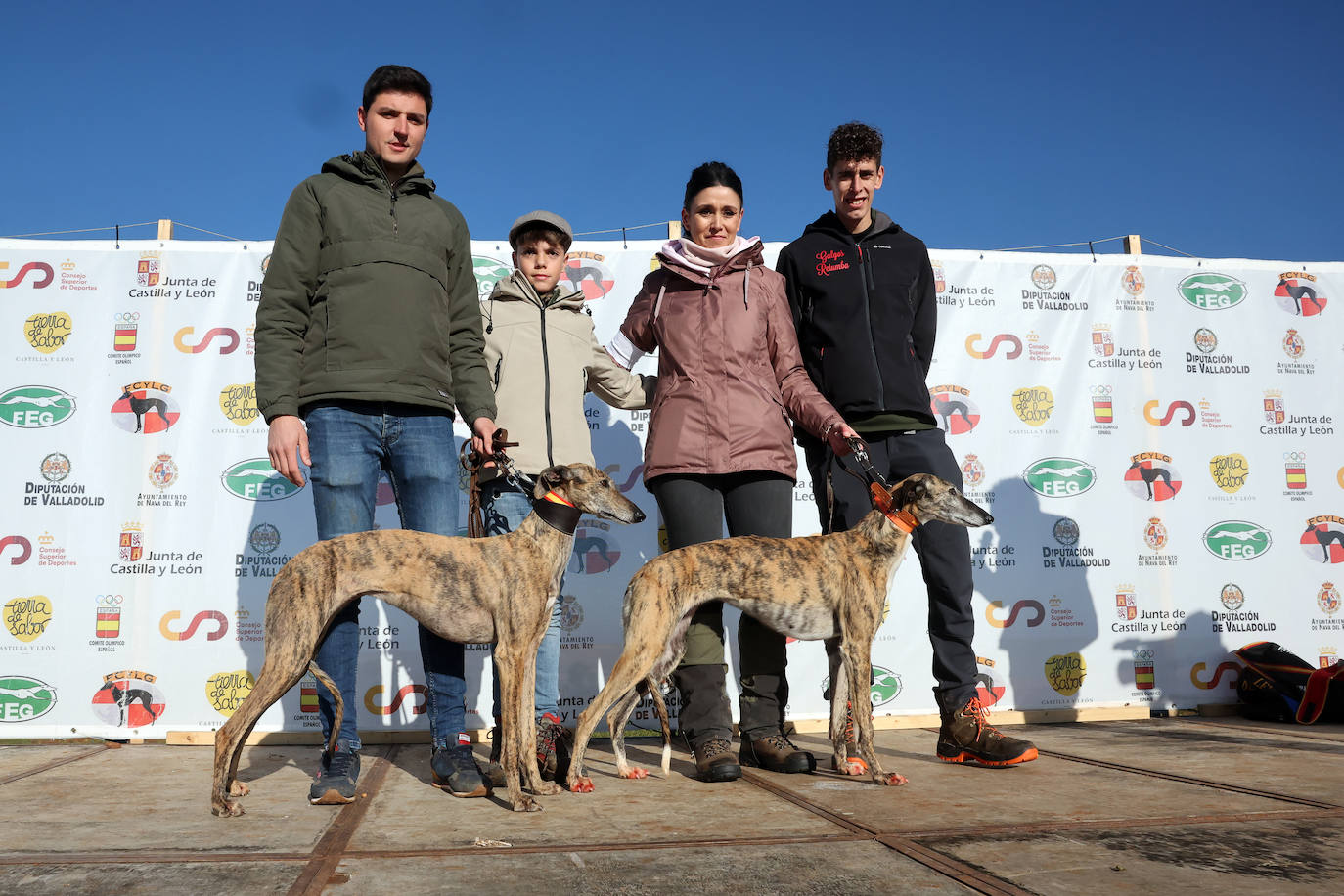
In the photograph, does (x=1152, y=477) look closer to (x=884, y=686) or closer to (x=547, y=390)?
(x=884, y=686)

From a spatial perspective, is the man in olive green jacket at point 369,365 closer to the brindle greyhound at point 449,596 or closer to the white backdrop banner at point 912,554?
the brindle greyhound at point 449,596

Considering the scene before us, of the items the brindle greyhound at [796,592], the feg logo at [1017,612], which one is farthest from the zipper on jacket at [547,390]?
the feg logo at [1017,612]

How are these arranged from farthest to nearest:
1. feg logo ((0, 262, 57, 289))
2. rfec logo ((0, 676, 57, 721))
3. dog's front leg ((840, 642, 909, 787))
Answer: feg logo ((0, 262, 57, 289)) < rfec logo ((0, 676, 57, 721)) < dog's front leg ((840, 642, 909, 787))

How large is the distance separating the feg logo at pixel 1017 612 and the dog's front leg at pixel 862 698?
8.02 ft

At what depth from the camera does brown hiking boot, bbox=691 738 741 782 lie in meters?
3.40

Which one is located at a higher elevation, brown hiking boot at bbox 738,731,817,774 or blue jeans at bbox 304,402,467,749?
blue jeans at bbox 304,402,467,749

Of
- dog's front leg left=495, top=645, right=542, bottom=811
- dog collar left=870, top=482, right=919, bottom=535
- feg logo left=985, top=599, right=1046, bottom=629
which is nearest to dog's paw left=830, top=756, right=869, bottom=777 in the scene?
dog collar left=870, top=482, right=919, bottom=535

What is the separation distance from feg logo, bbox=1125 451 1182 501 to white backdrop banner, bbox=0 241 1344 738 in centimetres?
2

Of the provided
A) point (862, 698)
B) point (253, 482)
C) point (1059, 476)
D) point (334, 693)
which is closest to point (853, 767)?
point (862, 698)

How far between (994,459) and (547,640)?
11.6 ft

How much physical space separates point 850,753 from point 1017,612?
259 centimetres

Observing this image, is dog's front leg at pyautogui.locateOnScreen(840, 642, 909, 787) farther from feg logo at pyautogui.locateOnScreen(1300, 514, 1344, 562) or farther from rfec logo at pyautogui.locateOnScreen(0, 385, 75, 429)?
rfec logo at pyautogui.locateOnScreen(0, 385, 75, 429)

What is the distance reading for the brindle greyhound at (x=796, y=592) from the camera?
343cm

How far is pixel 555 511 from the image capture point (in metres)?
3.18
